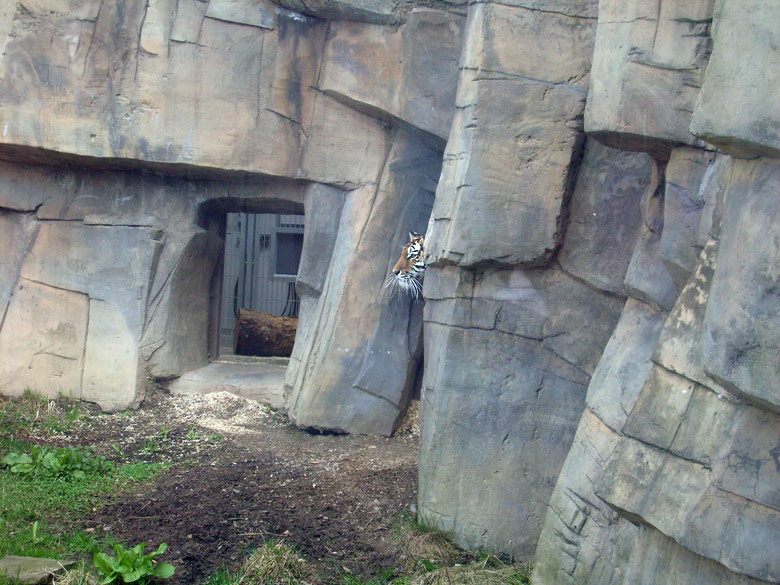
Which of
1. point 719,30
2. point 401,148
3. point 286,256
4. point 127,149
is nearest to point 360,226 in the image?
point 401,148

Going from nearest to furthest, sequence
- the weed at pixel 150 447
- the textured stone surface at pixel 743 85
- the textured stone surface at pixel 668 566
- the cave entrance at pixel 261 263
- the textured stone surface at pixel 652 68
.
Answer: the textured stone surface at pixel 743 85 → the textured stone surface at pixel 668 566 → the textured stone surface at pixel 652 68 → the weed at pixel 150 447 → the cave entrance at pixel 261 263

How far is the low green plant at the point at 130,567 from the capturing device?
353 centimetres

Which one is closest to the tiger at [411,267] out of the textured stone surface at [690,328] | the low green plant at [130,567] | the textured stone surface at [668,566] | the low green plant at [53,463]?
the low green plant at [53,463]

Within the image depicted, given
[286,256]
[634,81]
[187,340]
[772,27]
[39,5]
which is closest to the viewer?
[772,27]

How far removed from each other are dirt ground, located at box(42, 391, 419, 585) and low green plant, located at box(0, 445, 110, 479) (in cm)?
38

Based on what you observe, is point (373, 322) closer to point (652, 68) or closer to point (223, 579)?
point (223, 579)

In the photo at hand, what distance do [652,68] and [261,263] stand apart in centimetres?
911

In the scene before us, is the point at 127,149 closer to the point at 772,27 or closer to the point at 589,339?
the point at 589,339

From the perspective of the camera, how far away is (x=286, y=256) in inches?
468

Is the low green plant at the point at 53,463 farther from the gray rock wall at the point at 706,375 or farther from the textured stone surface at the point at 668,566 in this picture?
the textured stone surface at the point at 668,566

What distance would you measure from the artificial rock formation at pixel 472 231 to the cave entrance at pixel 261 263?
430 cm

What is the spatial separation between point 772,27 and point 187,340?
571cm

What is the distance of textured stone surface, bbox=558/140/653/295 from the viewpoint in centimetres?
402

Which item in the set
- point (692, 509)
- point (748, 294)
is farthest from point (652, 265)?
point (692, 509)
